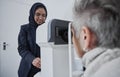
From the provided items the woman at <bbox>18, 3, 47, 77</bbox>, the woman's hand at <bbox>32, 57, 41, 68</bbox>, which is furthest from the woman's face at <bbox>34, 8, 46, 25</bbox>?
the woman's hand at <bbox>32, 57, 41, 68</bbox>

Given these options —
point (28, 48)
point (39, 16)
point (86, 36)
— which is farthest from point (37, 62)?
point (86, 36)

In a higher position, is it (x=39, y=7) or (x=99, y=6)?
(x=39, y=7)

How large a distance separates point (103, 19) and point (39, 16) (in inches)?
60.2

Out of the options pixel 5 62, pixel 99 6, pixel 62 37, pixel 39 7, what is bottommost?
pixel 5 62

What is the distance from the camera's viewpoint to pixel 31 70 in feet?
6.34

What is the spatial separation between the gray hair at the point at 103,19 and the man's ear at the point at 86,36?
1cm

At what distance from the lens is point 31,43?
200cm

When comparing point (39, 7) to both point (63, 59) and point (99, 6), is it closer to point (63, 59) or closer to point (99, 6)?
point (63, 59)

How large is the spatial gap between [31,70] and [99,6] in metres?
1.48

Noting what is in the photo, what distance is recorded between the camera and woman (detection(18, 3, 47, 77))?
1.93 m

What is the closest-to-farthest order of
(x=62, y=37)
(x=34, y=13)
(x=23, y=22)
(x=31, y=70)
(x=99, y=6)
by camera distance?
(x=99, y=6)
(x=62, y=37)
(x=31, y=70)
(x=34, y=13)
(x=23, y=22)

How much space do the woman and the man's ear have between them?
131cm

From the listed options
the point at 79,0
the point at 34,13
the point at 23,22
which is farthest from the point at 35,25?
the point at 79,0

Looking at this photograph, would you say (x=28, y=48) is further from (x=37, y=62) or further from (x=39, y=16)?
(x=39, y=16)
